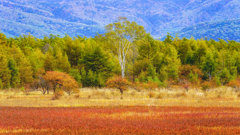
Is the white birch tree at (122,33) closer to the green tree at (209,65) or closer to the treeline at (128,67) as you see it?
the treeline at (128,67)

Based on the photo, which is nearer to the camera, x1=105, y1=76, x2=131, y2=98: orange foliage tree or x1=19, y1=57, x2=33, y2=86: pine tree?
x1=105, y1=76, x2=131, y2=98: orange foliage tree

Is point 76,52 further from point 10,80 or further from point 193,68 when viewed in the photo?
point 193,68

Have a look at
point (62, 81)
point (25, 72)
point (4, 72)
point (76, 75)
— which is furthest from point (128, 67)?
point (4, 72)

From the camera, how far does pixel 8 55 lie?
54562 millimetres

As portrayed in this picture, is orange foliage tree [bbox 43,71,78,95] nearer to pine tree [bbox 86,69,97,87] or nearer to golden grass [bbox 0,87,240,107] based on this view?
golden grass [bbox 0,87,240,107]

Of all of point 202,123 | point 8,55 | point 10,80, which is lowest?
point 202,123

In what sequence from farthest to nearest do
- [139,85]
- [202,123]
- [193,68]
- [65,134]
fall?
1. [193,68]
2. [139,85]
3. [202,123]
4. [65,134]

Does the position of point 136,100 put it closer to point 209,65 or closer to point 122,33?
point 209,65

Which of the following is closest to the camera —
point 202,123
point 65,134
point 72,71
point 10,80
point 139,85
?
point 65,134

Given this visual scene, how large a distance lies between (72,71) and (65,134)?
140ft

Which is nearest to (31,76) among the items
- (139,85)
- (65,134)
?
(139,85)

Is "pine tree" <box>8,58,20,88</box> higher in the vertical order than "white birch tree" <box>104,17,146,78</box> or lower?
lower

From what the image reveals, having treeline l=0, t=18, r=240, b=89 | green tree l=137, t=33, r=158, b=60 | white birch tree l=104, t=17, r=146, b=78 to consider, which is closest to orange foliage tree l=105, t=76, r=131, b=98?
treeline l=0, t=18, r=240, b=89

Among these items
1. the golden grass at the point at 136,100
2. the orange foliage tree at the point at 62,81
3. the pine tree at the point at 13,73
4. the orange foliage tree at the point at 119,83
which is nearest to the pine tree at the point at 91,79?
the golden grass at the point at 136,100
